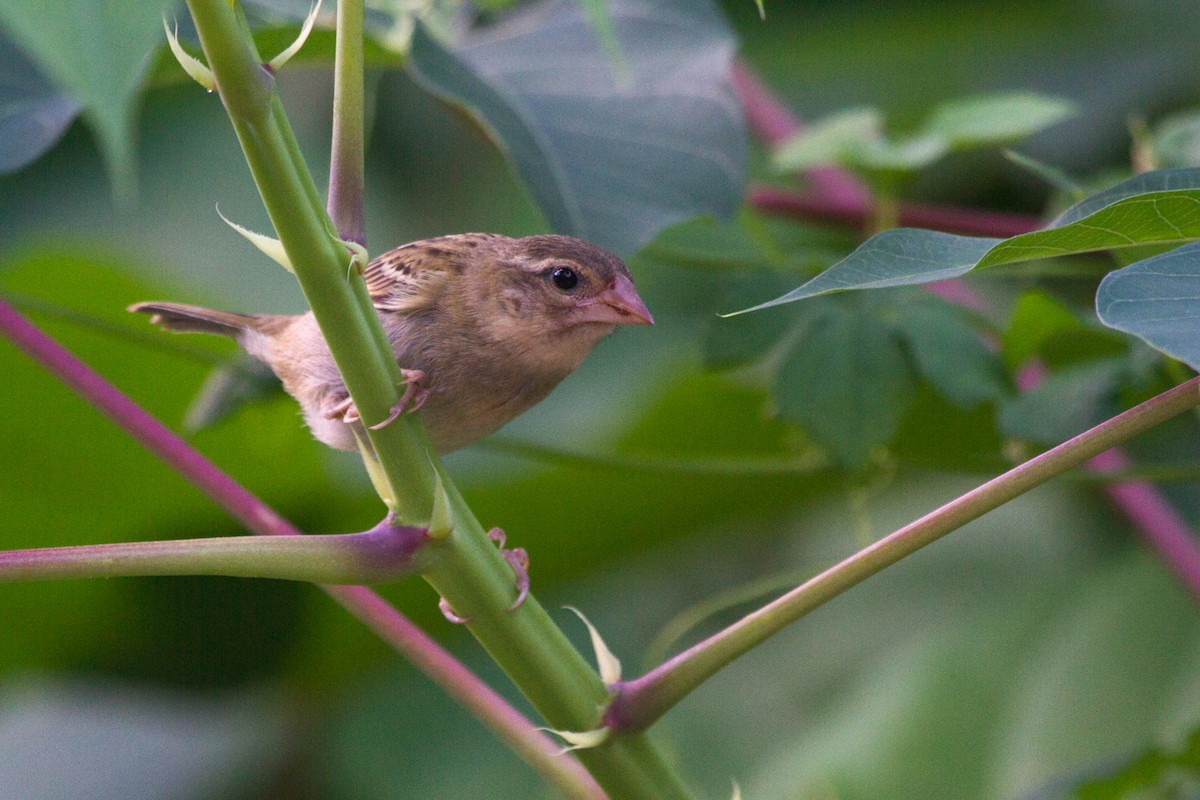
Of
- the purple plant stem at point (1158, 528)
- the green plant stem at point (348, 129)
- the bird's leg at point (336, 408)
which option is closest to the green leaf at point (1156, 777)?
the purple plant stem at point (1158, 528)

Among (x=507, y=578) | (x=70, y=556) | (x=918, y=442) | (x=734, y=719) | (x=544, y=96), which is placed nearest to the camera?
(x=70, y=556)

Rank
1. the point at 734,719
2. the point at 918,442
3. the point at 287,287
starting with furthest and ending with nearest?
1. the point at 287,287
2. the point at 734,719
3. the point at 918,442

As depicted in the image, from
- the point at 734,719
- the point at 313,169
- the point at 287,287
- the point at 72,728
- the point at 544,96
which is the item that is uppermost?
the point at 544,96

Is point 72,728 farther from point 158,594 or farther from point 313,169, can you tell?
point 313,169

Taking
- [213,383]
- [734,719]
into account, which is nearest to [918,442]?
[734,719]

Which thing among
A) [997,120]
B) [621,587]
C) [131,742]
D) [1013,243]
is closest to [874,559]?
[1013,243]
